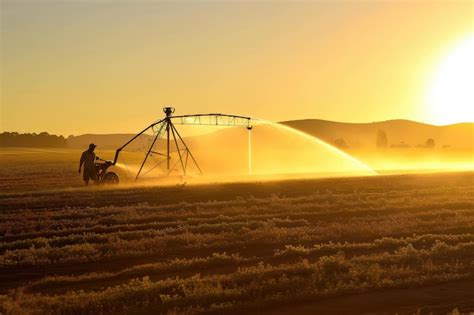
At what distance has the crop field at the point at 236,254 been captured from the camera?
1469 cm

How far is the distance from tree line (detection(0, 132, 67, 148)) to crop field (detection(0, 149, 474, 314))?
502 feet

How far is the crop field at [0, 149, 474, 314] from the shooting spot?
14688mm

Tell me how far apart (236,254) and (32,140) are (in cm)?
17469

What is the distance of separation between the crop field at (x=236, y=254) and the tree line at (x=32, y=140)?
153 metres

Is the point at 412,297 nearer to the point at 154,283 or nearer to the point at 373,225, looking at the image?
the point at 154,283

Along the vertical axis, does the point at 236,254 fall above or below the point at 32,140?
below

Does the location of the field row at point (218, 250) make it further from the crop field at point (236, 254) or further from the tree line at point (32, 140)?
the tree line at point (32, 140)

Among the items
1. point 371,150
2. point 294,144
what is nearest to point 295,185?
point 294,144

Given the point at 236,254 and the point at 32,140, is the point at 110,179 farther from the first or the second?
the point at 32,140

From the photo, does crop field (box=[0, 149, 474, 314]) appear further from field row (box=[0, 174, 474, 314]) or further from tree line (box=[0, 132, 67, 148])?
tree line (box=[0, 132, 67, 148])

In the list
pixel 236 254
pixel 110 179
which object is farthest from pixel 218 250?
pixel 110 179

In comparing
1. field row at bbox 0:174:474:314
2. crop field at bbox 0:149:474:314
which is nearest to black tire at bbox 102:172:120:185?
field row at bbox 0:174:474:314

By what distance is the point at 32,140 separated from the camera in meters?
185

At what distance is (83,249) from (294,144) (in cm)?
10791
